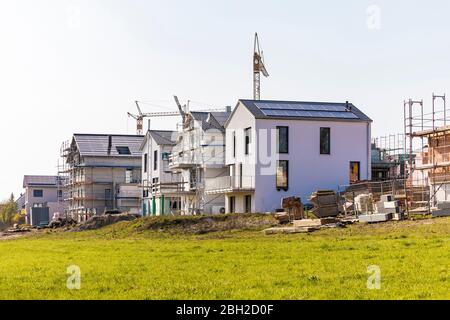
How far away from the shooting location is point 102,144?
339ft

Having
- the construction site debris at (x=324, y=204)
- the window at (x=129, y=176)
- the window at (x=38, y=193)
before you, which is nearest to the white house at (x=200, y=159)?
the construction site debris at (x=324, y=204)

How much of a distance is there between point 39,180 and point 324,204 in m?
94.1

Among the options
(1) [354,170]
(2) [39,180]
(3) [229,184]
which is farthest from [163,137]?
(2) [39,180]

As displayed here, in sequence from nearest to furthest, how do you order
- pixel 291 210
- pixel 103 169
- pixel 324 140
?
pixel 291 210 < pixel 324 140 < pixel 103 169

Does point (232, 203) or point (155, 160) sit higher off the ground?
point (155, 160)

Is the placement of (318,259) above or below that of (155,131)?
below

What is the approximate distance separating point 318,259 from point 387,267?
2.98 meters

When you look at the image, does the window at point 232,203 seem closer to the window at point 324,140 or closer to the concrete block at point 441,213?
the window at point 324,140

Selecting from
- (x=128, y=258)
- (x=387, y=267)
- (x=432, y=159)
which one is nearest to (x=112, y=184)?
(x=432, y=159)

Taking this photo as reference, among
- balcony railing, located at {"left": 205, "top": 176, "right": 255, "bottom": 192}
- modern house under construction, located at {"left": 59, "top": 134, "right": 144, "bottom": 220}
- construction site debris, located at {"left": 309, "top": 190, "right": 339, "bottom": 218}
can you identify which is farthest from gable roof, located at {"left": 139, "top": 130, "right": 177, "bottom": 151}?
construction site debris, located at {"left": 309, "top": 190, "right": 339, "bottom": 218}

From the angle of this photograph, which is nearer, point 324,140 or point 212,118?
point 324,140

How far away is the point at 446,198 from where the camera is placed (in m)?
45.9

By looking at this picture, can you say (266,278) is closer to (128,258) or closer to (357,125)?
(128,258)

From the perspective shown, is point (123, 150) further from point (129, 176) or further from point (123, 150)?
point (129, 176)
